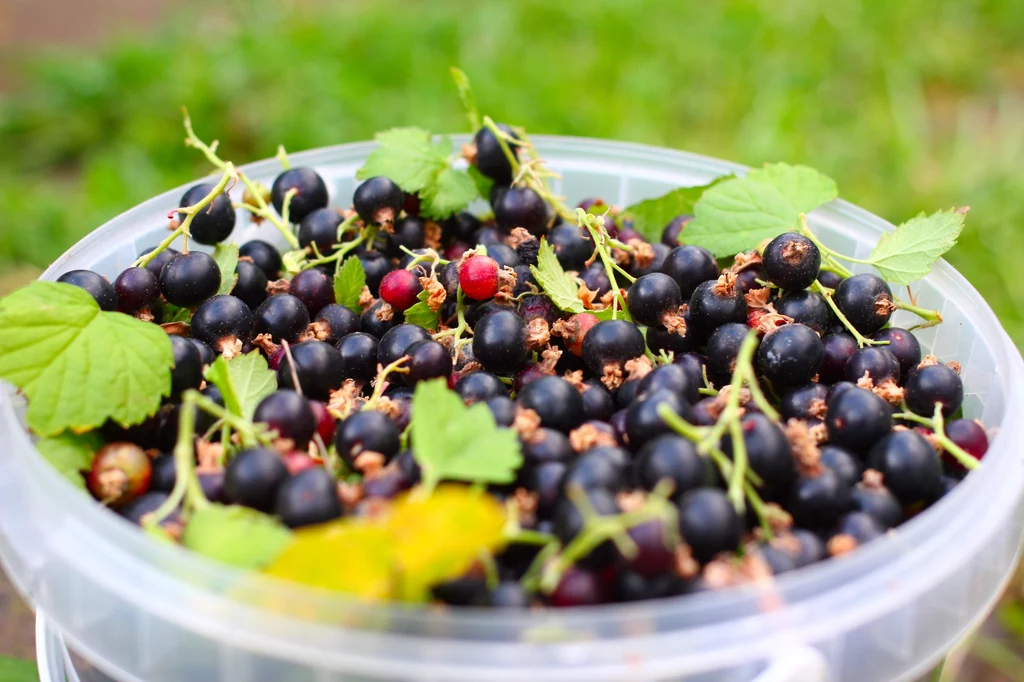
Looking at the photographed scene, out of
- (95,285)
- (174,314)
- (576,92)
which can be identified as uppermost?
(95,285)

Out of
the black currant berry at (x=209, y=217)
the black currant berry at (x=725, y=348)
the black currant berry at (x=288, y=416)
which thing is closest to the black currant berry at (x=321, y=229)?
the black currant berry at (x=209, y=217)

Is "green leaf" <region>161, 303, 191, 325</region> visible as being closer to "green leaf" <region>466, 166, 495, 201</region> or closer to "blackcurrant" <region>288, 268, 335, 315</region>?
"blackcurrant" <region>288, 268, 335, 315</region>

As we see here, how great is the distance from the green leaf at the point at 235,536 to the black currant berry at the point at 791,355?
58 centimetres

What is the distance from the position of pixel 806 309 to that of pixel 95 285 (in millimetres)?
865

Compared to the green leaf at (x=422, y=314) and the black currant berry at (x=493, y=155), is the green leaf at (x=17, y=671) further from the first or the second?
the black currant berry at (x=493, y=155)

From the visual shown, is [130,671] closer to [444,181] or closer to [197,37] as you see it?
[444,181]

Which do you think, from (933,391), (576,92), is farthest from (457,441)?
(576,92)

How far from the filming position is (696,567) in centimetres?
80

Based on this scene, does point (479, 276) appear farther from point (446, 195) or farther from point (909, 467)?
point (909, 467)

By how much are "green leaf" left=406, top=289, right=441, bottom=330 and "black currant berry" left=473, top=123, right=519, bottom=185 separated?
0.82 feet

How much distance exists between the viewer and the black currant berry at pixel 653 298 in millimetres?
1126

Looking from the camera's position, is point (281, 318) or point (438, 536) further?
point (281, 318)

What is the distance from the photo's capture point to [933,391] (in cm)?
106

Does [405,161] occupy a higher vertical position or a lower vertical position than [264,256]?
higher
